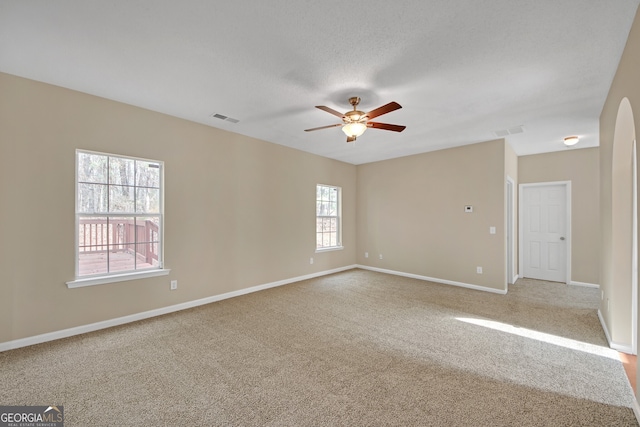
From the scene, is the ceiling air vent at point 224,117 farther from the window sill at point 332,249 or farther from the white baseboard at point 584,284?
the white baseboard at point 584,284

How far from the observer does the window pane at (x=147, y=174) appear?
355 centimetres

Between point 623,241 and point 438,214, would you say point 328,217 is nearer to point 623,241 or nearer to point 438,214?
point 438,214

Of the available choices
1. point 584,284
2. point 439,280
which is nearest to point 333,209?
point 439,280

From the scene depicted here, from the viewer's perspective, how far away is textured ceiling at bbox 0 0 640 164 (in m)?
1.84

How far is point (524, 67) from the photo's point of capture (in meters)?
2.47

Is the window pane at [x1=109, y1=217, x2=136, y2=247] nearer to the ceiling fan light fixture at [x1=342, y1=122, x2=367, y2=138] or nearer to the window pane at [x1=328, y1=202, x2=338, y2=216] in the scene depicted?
the ceiling fan light fixture at [x1=342, y1=122, x2=367, y2=138]

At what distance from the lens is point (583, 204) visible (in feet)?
17.1

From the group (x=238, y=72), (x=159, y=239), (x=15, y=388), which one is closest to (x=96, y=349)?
(x=15, y=388)

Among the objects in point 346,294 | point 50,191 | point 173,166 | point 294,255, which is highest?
point 173,166

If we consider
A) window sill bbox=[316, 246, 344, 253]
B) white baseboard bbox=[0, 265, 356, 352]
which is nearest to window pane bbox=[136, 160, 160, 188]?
white baseboard bbox=[0, 265, 356, 352]

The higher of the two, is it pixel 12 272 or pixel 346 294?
pixel 12 272

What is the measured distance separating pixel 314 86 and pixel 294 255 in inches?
135

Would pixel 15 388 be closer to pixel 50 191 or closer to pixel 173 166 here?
pixel 50 191

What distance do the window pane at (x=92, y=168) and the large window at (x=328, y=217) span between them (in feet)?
12.2
